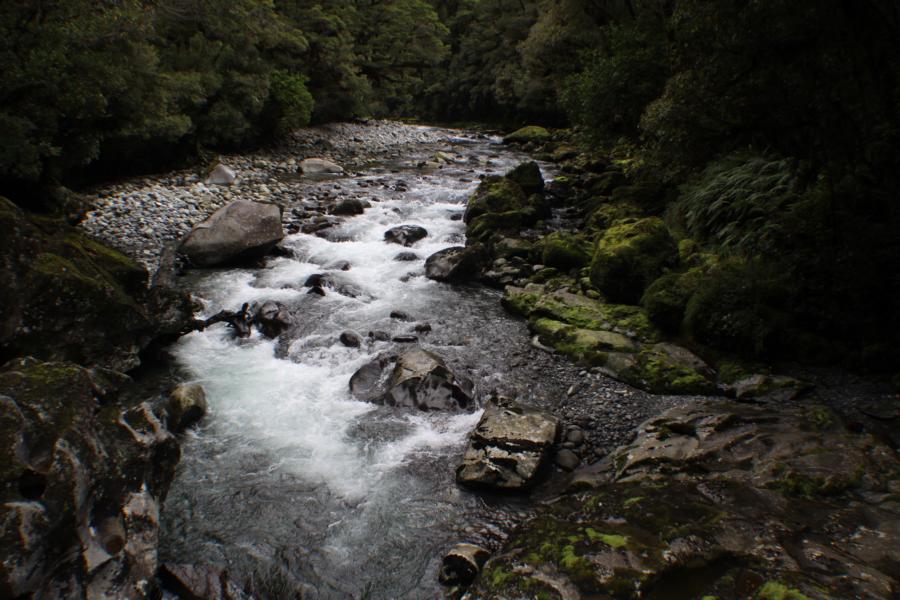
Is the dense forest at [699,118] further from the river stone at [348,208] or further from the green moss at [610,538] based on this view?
the river stone at [348,208]

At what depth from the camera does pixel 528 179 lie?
16156 mm

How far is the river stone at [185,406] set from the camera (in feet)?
20.7

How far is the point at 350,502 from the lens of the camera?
543 cm

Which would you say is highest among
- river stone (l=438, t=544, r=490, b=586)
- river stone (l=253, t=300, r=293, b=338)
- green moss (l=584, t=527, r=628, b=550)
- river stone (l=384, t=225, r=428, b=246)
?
green moss (l=584, t=527, r=628, b=550)

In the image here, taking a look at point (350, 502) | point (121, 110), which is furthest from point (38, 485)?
point (121, 110)

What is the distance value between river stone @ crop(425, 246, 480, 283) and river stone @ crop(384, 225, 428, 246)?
175 cm

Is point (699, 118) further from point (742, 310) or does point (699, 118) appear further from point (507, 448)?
point (507, 448)

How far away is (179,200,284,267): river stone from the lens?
11.4 m

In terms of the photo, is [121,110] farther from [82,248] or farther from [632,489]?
[632,489]

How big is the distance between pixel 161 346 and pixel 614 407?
6833mm

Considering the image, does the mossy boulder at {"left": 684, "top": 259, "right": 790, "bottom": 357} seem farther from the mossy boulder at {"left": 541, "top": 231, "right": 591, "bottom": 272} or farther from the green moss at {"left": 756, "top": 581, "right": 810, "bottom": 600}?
the green moss at {"left": 756, "top": 581, "right": 810, "bottom": 600}

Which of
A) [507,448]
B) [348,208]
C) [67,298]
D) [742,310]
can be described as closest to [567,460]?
[507,448]

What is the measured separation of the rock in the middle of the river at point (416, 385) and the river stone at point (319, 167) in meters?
15.1

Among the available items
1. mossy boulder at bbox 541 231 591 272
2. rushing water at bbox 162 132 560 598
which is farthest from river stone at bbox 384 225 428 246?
mossy boulder at bbox 541 231 591 272
